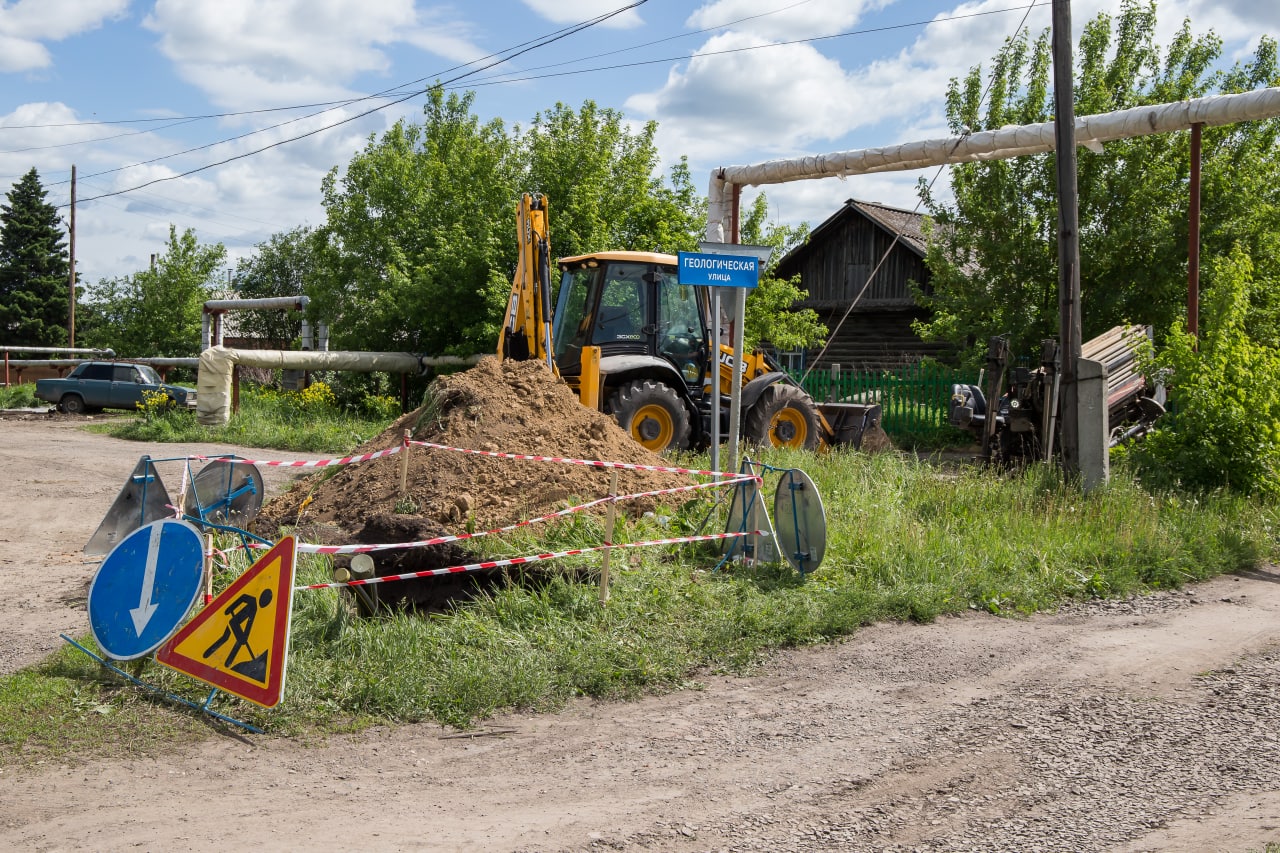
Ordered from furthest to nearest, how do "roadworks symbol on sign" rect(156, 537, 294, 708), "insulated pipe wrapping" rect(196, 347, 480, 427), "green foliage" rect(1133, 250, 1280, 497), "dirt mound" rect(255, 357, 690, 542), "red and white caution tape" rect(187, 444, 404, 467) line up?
"insulated pipe wrapping" rect(196, 347, 480, 427)
"green foliage" rect(1133, 250, 1280, 497)
"dirt mound" rect(255, 357, 690, 542)
"red and white caution tape" rect(187, 444, 404, 467)
"roadworks symbol on sign" rect(156, 537, 294, 708)

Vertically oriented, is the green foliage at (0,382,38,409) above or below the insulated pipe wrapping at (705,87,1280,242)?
below

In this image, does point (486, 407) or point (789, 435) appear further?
point (789, 435)

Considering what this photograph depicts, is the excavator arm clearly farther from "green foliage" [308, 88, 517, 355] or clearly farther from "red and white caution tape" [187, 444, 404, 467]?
"green foliage" [308, 88, 517, 355]

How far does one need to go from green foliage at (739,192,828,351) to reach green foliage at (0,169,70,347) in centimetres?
3750

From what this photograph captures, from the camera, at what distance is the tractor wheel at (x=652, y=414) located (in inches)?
520

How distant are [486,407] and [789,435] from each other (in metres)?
6.05

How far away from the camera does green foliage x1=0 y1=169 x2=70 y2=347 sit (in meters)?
51.7

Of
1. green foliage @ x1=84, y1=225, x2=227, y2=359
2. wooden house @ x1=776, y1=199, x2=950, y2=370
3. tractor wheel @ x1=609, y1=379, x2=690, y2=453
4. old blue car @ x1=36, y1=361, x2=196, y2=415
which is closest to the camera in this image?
tractor wheel @ x1=609, y1=379, x2=690, y2=453

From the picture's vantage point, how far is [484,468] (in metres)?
9.53

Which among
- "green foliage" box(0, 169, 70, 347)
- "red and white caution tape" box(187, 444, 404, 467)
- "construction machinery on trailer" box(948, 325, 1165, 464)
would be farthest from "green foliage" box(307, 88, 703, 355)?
"green foliage" box(0, 169, 70, 347)

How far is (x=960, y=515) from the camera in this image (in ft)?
34.4

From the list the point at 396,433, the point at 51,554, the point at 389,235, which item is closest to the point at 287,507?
the point at 396,433

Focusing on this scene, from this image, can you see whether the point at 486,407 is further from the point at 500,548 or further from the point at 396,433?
the point at 500,548

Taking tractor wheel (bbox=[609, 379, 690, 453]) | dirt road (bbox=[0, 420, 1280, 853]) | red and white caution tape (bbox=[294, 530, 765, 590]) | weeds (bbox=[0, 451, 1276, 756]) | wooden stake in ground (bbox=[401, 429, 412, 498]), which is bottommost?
dirt road (bbox=[0, 420, 1280, 853])
